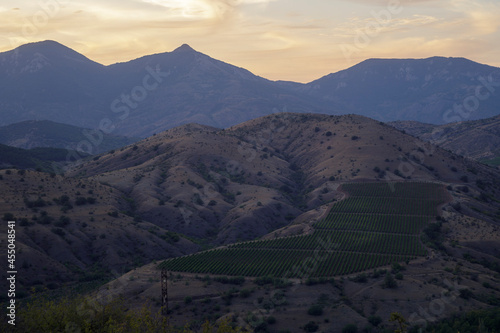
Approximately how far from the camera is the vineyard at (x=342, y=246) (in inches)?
3184

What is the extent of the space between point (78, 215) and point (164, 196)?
1202 inches

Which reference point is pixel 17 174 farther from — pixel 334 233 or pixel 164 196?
pixel 334 233

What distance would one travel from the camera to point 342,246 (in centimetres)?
9031

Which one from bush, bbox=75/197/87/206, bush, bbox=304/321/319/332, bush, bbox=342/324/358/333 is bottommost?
bush, bbox=304/321/319/332

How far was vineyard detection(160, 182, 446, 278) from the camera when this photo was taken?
80.9 metres

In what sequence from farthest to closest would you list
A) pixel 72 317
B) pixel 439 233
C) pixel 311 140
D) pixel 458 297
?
pixel 311 140, pixel 439 233, pixel 458 297, pixel 72 317

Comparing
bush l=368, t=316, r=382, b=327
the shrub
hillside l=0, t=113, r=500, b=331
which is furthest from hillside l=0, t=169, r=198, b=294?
bush l=368, t=316, r=382, b=327

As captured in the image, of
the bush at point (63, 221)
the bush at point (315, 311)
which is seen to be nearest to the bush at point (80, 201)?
the bush at point (63, 221)

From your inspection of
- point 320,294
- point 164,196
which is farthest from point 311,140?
point 320,294

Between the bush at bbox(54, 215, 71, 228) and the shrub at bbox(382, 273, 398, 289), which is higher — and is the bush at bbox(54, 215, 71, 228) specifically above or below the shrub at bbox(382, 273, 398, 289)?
above

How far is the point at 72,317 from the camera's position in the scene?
115 ft

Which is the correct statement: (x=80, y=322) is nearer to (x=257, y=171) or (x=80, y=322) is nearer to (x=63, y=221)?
(x=63, y=221)

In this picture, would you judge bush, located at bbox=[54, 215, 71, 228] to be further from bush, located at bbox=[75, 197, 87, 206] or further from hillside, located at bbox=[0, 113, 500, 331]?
bush, located at bbox=[75, 197, 87, 206]

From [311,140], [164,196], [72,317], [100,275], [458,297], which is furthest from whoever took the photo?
[311,140]
